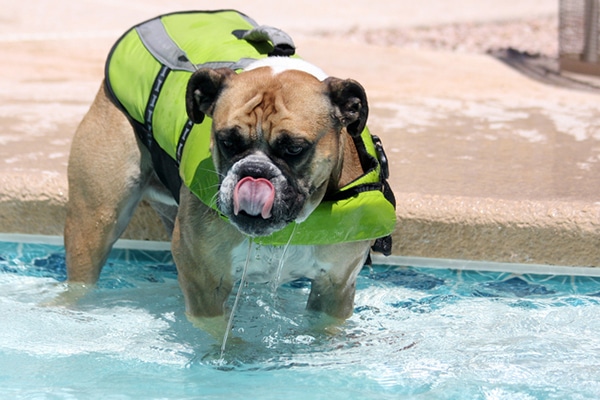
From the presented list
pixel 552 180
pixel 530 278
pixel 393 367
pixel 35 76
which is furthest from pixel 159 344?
pixel 35 76

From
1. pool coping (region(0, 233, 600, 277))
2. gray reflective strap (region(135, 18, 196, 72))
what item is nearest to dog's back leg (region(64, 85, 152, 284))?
gray reflective strap (region(135, 18, 196, 72))

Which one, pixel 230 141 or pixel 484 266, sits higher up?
pixel 230 141

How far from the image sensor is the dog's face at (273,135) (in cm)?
324

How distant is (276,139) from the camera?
10.7 feet

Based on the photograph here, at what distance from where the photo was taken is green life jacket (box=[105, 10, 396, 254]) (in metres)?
3.64

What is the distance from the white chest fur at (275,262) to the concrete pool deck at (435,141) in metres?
1.00

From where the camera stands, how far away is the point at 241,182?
3217mm

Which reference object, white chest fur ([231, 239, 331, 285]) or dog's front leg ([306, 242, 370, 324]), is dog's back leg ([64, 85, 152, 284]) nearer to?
white chest fur ([231, 239, 331, 285])

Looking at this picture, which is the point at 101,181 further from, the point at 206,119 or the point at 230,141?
the point at 230,141

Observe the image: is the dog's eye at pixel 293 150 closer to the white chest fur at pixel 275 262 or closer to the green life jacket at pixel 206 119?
the green life jacket at pixel 206 119

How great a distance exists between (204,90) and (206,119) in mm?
259

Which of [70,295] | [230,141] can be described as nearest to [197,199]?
[230,141]

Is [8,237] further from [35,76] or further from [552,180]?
[35,76]

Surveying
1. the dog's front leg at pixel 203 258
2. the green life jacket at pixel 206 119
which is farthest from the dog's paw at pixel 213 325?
the green life jacket at pixel 206 119
